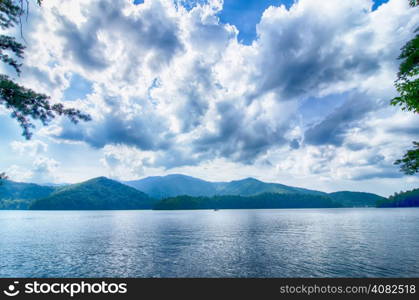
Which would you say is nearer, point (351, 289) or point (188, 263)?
point (351, 289)

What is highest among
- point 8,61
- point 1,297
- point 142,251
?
point 8,61

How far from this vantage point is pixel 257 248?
49.3 m

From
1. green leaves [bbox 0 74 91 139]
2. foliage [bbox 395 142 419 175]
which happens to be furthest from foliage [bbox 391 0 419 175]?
green leaves [bbox 0 74 91 139]

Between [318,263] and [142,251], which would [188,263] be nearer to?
[142,251]

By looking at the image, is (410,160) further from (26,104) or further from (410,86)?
(26,104)

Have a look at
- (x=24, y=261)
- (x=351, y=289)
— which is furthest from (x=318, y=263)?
(x=24, y=261)

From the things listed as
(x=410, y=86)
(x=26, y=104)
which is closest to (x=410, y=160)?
(x=410, y=86)

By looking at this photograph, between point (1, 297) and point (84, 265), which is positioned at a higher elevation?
point (1, 297)

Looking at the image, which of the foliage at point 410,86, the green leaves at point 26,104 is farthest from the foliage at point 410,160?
the green leaves at point 26,104

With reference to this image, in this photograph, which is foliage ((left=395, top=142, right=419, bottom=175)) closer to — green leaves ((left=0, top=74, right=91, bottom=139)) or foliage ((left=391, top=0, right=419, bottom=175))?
foliage ((left=391, top=0, right=419, bottom=175))

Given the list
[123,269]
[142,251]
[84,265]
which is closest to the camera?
[123,269]

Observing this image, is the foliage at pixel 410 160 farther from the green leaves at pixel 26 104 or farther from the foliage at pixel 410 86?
the green leaves at pixel 26 104

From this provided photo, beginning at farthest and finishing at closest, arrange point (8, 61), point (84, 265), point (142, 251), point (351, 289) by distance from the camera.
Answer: point (142, 251) → point (84, 265) → point (351, 289) → point (8, 61)

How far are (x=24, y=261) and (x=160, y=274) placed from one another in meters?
28.0
